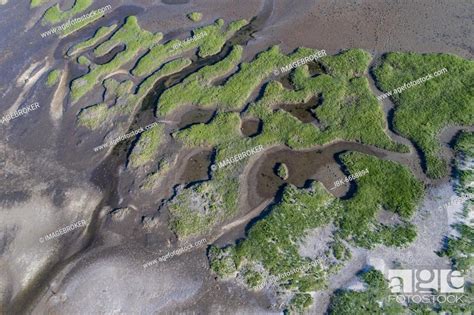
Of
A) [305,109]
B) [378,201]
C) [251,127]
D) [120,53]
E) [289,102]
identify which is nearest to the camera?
[378,201]

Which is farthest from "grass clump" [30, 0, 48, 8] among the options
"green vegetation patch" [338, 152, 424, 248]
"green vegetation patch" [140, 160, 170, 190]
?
"green vegetation patch" [338, 152, 424, 248]

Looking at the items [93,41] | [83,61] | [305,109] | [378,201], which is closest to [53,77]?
[83,61]

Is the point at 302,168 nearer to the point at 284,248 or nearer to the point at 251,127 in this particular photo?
the point at 251,127

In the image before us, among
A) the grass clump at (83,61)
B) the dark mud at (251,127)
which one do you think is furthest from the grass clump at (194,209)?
the grass clump at (83,61)

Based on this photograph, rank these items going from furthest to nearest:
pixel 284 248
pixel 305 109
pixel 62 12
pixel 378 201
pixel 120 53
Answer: pixel 62 12, pixel 120 53, pixel 305 109, pixel 378 201, pixel 284 248

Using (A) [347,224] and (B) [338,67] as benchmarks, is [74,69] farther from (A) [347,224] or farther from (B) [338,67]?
(A) [347,224]

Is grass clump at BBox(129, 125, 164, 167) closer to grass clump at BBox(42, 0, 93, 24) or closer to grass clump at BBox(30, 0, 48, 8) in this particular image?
grass clump at BBox(42, 0, 93, 24)
